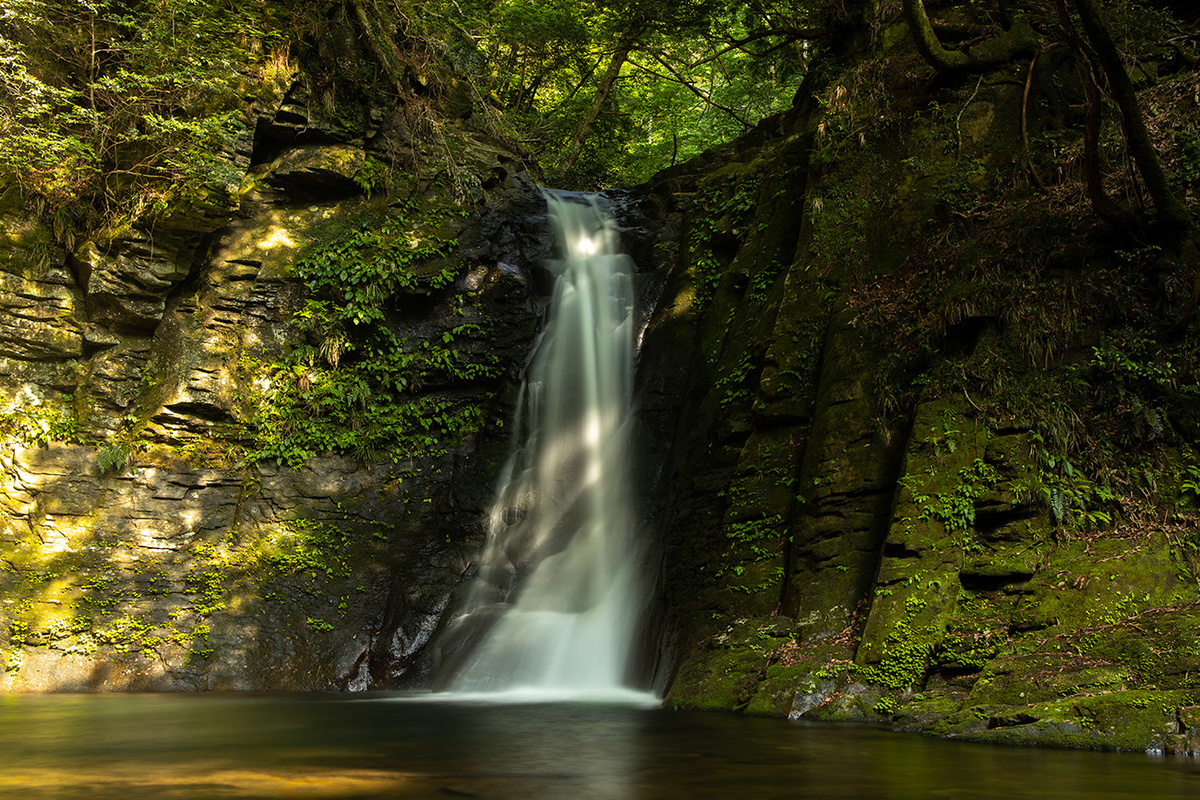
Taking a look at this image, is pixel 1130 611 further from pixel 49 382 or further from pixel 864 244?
pixel 49 382

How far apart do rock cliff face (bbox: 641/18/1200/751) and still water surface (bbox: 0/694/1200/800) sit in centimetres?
69

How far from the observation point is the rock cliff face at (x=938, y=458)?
557 cm

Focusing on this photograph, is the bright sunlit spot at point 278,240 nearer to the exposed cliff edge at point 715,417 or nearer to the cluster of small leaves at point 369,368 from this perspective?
the exposed cliff edge at point 715,417

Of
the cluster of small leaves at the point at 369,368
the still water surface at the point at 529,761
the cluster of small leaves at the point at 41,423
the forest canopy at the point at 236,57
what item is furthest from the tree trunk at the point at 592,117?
the still water surface at the point at 529,761

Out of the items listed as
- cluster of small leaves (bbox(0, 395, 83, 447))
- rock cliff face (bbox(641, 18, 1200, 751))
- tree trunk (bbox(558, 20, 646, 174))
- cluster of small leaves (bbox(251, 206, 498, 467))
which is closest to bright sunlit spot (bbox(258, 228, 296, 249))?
cluster of small leaves (bbox(251, 206, 498, 467))

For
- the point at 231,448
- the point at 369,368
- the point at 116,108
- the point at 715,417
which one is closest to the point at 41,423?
the point at 231,448

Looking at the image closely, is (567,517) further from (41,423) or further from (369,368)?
(41,423)

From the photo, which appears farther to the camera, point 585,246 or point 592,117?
point 592,117

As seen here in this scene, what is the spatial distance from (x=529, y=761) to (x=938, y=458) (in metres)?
4.44

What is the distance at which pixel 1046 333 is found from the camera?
23.2 feet

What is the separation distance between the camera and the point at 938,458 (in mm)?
6797

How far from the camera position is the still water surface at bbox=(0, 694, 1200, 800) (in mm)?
3639

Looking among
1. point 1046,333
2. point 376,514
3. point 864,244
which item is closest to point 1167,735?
point 1046,333

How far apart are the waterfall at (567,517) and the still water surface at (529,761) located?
255 cm
